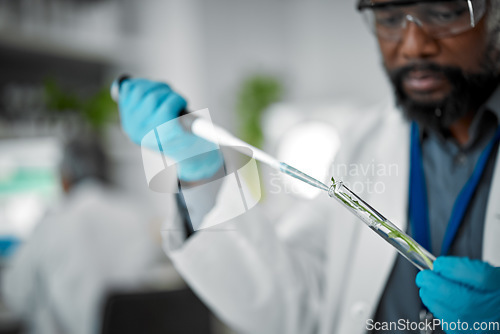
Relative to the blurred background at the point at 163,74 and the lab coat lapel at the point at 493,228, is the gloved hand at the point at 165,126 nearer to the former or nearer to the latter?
the blurred background at the point at 163,74

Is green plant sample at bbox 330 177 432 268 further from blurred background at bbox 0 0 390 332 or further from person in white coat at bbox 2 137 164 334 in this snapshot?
person in white coat at bbox 2 137 164 334

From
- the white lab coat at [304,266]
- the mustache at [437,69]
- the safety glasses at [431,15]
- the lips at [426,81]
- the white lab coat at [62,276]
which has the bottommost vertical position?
the white lab coat at [62,276]

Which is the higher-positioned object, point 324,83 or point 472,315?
point 472,315

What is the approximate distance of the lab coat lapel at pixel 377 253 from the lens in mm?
605

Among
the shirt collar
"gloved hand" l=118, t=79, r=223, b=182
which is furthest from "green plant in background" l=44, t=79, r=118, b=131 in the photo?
the shirt collar

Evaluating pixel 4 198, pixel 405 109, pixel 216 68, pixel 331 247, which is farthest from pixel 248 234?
pixel 216 68

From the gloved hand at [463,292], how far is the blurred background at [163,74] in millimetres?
165

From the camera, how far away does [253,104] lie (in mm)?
3426

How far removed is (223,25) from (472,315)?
328 cm

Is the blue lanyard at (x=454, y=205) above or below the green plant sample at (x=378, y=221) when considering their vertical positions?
below

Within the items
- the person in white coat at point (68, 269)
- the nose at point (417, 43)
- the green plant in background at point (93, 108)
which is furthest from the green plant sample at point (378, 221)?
the green plant in background at point (93, 108)

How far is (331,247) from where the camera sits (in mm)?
715

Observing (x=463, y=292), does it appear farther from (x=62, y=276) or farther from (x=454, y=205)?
(x=62, y=276)

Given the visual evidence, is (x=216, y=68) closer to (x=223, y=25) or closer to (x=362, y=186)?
(x=223, y=25)
